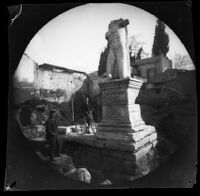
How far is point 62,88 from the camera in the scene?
4.35m

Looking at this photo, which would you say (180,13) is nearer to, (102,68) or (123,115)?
(102,68)

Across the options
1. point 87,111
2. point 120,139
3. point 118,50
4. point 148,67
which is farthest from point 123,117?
point 118,50

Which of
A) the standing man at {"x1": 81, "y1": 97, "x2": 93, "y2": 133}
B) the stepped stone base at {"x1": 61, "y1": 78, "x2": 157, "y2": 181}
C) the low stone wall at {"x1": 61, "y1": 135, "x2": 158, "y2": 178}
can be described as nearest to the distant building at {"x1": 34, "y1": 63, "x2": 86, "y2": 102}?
the standing man at {"x1": 81, "y1": 97, "x2": 93, "y2": 133}

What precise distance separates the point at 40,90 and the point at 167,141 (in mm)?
2883

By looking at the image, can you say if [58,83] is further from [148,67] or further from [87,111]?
[148,67]

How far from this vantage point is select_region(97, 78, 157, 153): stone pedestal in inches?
163

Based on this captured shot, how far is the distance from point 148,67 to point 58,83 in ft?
6.30

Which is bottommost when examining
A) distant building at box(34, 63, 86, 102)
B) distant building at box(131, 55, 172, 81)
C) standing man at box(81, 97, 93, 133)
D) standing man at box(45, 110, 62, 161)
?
standing man at box(45, 110, 62, 161)

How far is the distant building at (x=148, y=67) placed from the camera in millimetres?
4332

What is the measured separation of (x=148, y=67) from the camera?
14.3ft

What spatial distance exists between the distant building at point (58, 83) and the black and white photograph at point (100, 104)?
0.07 feet

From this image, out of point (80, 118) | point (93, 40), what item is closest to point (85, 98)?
point (80, 118)

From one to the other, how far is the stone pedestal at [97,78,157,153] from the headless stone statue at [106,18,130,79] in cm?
22

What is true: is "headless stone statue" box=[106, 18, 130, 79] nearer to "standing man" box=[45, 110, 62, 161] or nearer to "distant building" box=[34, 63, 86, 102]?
"distant building" box=[34, 63, 86, 102]
